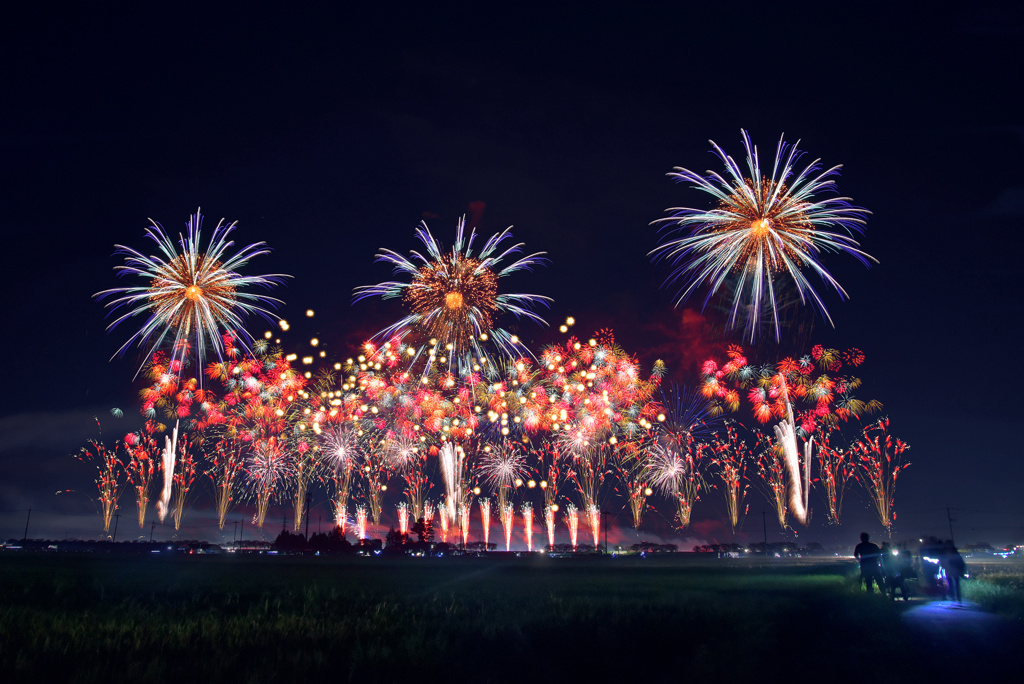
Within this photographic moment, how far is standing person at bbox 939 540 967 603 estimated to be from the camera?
21344 millimetres

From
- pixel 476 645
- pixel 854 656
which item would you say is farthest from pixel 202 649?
pixel 854 656

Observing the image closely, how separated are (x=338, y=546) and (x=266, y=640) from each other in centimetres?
8828

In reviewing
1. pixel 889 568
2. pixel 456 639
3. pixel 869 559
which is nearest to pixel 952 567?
pixel 889 568

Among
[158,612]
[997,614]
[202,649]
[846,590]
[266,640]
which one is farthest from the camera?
[846,590]

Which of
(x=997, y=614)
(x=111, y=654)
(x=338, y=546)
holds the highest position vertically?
(x=111, y=654)

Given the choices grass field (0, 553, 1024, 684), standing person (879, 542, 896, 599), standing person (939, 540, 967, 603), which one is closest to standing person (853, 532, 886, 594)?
standing person (879, 542, 896, 599)

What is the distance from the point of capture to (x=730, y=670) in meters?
12.4

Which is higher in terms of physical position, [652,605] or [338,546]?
[652,605]

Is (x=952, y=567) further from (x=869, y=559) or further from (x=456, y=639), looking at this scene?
(x=456, y=639)

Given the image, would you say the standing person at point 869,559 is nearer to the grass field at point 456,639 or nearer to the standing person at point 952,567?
the standing person at point 952,567

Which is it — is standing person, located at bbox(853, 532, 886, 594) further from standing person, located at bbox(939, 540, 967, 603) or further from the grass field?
the grass field

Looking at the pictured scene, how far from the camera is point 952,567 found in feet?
70.4

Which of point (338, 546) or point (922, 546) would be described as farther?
point (338, 546)

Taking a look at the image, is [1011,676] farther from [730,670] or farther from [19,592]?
[19,592]
